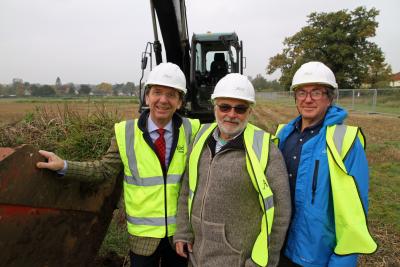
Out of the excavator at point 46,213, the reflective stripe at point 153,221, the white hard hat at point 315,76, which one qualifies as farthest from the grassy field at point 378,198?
the white hard hat at point 315,76

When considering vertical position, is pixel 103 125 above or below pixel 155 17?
below

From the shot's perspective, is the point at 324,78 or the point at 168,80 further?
the point at 168,80

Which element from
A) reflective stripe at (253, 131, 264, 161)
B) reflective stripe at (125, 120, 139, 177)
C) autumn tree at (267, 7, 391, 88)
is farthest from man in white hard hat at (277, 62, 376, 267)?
autumn tree at (267, 7, 391, 88)

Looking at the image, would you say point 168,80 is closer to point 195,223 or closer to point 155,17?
point 195,223

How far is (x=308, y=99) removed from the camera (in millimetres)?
2186

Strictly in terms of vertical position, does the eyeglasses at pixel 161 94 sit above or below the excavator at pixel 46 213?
above

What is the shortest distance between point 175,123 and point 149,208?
2.07 ft

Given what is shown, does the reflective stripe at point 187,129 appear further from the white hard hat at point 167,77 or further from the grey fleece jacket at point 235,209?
the grey fleece jacket at point 235,209

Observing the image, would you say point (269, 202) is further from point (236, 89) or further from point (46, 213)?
point (46, 213)

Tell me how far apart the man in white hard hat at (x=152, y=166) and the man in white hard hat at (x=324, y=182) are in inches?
30.5

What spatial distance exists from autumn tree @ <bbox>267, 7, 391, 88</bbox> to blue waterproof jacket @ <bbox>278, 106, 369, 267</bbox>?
41.2 meters

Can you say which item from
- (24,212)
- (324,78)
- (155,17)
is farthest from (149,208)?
(155,17)

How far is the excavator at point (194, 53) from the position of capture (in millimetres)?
6734

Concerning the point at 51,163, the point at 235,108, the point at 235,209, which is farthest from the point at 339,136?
the point at 51,163
